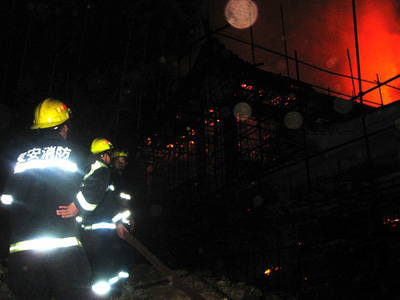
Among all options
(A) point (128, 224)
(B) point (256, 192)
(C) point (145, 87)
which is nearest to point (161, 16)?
(C) point (145, 87)

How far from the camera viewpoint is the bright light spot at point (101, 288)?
A: 419 cm

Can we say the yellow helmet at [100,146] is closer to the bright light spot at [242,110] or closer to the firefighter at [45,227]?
the firefighter at [45,227]

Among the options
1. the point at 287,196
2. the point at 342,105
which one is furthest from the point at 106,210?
the point at 342,105

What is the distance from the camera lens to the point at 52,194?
2.79 m

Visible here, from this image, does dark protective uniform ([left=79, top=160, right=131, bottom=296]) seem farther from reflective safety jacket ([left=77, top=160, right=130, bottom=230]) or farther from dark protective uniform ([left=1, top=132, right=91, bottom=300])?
dark protective uniform ([left=1, top=132, right=91, bottom=300])

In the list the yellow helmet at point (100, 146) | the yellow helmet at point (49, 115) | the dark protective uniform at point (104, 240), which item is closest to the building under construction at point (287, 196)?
the dark protective uniform at point (104, 240)

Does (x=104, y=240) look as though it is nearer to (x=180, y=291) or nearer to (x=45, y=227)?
(x=180, y=291)

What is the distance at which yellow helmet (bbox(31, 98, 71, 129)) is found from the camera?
314 centimetres

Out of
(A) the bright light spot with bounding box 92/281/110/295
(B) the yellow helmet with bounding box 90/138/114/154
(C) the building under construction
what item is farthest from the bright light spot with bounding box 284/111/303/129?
(A) the bright light spot with bounding box 92/281/110/295

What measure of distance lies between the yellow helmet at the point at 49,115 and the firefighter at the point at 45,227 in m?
0.14

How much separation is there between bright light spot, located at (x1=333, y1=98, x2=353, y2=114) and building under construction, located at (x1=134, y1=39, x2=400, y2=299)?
0.03 meters

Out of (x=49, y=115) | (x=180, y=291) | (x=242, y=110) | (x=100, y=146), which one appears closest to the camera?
(x=49, y=115)

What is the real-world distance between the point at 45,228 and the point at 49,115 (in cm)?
107

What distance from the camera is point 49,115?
3.15 metres
